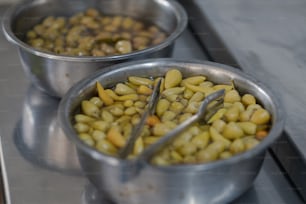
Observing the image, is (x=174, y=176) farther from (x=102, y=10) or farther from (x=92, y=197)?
(x=102, y=10)

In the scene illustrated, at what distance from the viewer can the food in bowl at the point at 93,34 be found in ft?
2.85

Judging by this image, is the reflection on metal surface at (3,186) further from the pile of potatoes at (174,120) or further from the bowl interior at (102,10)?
the bowl interior at (102,10)

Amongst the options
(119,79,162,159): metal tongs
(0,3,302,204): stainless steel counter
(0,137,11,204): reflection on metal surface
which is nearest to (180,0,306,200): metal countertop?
(0,3,302,204): stainless steel counter

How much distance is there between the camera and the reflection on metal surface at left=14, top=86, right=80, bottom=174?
713 millimetres

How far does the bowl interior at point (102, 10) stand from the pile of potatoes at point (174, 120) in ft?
0.69

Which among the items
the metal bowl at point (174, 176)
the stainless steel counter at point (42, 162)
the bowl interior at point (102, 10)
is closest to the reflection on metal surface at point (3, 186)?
the stainless steel counter at point (42, 162)

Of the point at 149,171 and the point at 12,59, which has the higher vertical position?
the point at 149,171

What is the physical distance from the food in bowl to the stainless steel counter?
69 mm

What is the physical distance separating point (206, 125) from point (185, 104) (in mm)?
49

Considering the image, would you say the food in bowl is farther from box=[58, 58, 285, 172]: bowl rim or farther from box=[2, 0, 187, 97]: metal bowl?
box=[58, 58, 285, 172]: bowl rim

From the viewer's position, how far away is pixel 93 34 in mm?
926

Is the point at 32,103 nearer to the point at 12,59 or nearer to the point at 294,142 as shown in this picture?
the point at 12,59

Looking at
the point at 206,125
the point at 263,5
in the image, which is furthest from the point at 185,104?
the point at 263,5

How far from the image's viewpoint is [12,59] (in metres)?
0.94
